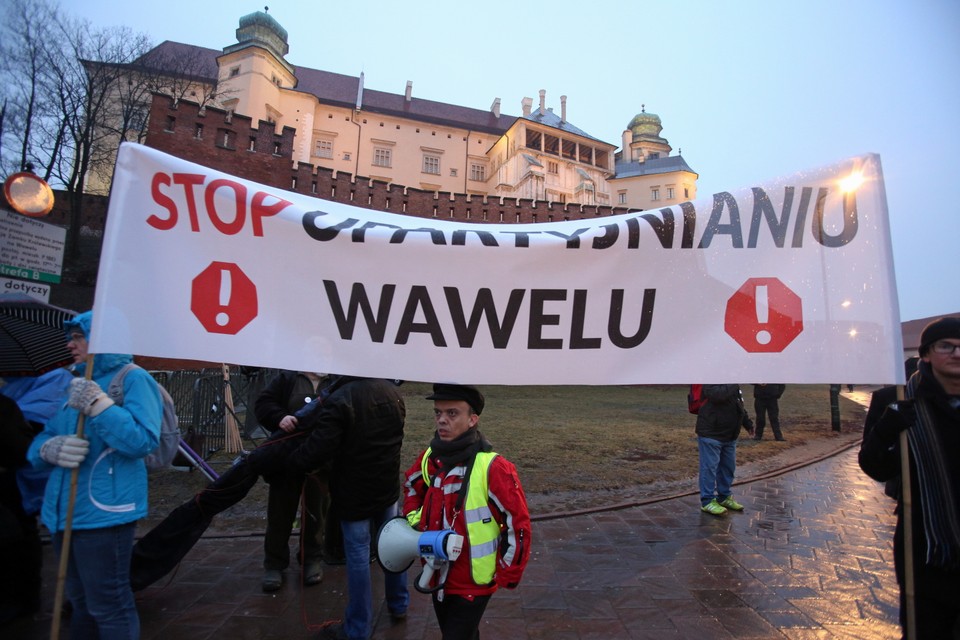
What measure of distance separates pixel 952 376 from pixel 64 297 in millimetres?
27727

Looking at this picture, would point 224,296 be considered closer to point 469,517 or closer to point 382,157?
point 469,517

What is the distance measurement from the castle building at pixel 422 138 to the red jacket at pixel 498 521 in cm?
4442

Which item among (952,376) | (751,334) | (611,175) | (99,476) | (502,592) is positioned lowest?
(502,592)

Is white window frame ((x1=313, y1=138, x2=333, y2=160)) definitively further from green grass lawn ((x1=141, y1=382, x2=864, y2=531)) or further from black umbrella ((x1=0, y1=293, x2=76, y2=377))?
black umbrella ((x1=0, y1=293, x2=76, y2=377))

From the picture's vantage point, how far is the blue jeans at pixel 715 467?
5633 millimetres

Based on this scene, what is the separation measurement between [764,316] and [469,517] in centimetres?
166

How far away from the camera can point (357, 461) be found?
9.93 ft

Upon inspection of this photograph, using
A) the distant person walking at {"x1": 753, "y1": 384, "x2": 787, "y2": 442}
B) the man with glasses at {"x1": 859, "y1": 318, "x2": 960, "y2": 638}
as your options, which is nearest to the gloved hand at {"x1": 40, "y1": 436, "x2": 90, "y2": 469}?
the man with glasses at {"x1": 859, "y1": 318, "x2": 960, "y2": 638}

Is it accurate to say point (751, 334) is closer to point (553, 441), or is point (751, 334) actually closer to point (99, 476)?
point (99, 476)

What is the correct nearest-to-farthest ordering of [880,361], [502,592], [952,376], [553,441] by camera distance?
[952,376] < [880,361] < [502,592] < [553,441]

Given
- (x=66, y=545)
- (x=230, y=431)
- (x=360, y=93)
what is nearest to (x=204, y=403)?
(x=230, y=431)

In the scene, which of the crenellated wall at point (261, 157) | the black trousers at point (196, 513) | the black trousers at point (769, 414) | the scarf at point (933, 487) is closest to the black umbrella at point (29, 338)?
the black trousers at point (196, 513)

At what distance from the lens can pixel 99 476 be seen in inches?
91.4

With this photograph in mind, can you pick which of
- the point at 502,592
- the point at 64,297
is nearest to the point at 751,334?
the point at 502,592
